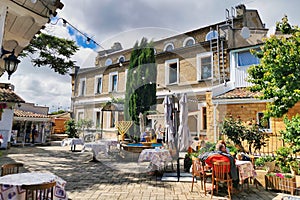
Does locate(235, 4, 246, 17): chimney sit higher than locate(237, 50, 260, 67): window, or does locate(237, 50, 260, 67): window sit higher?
locate(235, 4, 246, 17): chimney

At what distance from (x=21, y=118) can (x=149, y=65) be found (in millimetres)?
11005

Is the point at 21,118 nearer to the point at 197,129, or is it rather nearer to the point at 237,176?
the point at 197,129

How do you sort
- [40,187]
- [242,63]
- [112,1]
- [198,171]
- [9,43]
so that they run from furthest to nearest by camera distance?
1. [242,63]
2. [112,1]
3. [9,43]
4. [198,171]
5. [40,187]

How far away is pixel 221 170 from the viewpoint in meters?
4.72

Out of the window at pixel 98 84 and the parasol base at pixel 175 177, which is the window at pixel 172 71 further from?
the parasol base at pixel 175 177

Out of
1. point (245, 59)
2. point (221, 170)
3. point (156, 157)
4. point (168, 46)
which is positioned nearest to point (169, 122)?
point (156, 157)

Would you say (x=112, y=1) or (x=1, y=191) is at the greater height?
(x=112, y=1)

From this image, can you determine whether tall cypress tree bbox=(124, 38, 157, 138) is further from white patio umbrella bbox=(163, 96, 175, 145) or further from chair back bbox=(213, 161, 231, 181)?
chair back bbox=(213, 161, 231, 181)

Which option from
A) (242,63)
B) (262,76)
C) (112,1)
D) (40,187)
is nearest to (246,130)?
(262,76)

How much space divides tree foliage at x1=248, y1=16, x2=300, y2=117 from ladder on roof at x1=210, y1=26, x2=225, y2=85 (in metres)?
7.29

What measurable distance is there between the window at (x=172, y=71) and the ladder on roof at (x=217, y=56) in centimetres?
294

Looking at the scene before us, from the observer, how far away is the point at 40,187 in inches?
107

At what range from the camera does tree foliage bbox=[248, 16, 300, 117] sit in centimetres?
534

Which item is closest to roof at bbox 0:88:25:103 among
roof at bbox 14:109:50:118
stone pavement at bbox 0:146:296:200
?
roof at bbox 14:109:50:118
